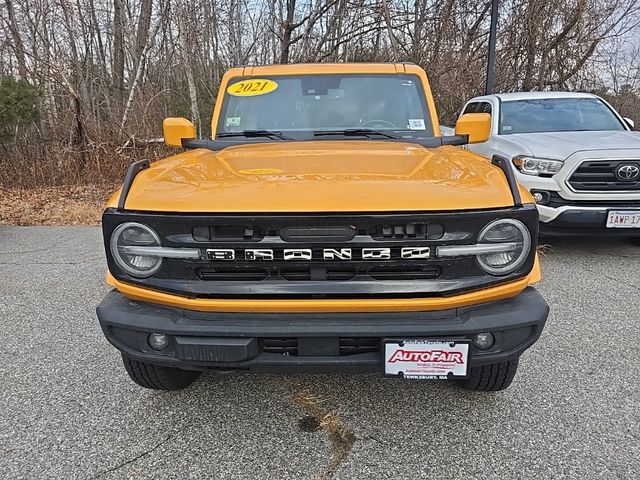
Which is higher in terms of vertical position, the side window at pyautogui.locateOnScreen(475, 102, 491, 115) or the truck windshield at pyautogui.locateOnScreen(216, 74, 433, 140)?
the truck windshield at pyautogui.locateOnScreen(216, 74, 433, 140)

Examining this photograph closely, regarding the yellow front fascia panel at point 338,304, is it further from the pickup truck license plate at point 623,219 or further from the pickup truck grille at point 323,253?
the pickup truck license plate at point 623,219

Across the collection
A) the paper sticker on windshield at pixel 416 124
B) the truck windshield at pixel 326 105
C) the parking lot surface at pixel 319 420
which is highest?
the truck windshield at pixel 326 105

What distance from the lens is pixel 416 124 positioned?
3.18 metres

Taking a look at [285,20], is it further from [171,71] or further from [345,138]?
[345,138]

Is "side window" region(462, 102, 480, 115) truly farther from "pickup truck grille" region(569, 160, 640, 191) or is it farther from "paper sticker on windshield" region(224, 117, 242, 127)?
"paper sticker on windshield" region(224, 117, 242, 127)

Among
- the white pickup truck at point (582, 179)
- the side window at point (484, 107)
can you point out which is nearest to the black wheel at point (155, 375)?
the white pickup truck at point (582, 179)

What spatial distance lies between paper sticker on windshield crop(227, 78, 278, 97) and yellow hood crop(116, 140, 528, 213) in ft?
3.68

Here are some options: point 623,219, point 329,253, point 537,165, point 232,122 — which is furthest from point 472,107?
point 329,253

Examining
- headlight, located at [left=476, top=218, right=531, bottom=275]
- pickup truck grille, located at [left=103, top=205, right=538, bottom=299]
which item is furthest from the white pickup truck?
pickup truck grille, located at [left=103, top=205, right=538, bottom=299]

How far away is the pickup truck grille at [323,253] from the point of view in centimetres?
183

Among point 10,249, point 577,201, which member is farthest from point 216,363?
point 10,249

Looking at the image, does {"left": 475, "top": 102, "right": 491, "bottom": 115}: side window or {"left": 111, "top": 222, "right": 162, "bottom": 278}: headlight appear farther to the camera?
{"left": 475, "top": 102, "right": 491, "bottom": 115}: side window

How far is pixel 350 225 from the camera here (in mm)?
1816

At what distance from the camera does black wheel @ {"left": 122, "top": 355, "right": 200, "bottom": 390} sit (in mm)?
2306
